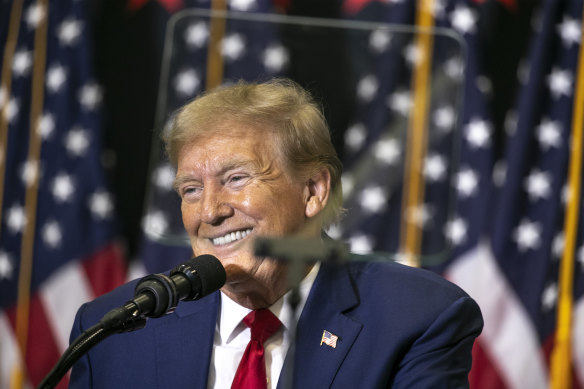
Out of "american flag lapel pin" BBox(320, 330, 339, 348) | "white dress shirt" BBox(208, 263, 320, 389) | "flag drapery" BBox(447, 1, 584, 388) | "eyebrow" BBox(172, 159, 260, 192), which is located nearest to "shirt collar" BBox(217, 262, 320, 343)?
"white dress shirt" BBox(208, 263, 320, 389)

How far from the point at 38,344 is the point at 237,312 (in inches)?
82.0

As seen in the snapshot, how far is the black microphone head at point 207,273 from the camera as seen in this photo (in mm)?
1146

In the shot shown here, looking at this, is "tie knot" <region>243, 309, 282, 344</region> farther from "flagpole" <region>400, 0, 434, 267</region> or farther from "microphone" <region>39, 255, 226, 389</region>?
"microphone" <region>39, 255, 226, 389</region>

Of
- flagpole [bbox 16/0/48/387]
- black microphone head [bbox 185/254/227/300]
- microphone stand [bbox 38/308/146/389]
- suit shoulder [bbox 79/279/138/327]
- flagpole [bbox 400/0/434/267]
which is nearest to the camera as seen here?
microphone stand [bbox 38/308/146/389]

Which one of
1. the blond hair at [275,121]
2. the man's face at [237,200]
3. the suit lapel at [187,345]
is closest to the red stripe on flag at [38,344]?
the suit lapel at [187,345]

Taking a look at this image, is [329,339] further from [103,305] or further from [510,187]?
[510,187]

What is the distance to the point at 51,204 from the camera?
348 centimetres

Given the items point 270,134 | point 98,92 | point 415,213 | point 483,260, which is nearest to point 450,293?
point 415,213

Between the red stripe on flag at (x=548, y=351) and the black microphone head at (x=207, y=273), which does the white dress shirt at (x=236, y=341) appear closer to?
the black microphone head at (x=207, y=273)

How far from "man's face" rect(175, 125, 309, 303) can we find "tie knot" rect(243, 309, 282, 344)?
0.05 metres

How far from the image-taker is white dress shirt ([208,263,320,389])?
165cm

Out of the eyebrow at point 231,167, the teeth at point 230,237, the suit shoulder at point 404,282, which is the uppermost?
the eyebrow at point 231,167

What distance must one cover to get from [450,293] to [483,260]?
165 centimetres

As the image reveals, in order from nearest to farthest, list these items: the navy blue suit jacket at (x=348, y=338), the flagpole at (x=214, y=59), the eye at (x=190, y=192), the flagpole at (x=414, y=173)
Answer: the flagpole at (x=414, y=173) → the navy blue suit jacket at (x=348, y=338) → the eye at (x=190, y=192) → the flagpole at (x=214, y=59)
